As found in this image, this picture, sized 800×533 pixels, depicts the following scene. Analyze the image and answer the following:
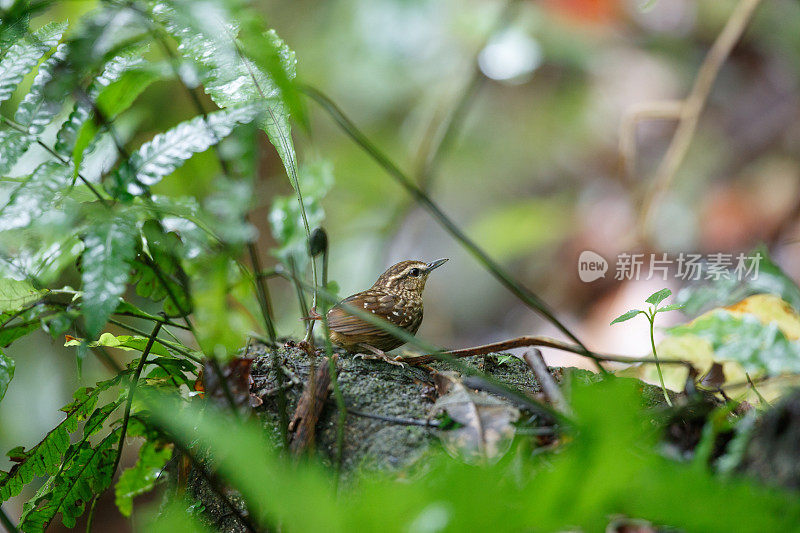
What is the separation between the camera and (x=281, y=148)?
1.27 m

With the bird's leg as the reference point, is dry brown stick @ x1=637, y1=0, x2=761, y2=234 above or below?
above

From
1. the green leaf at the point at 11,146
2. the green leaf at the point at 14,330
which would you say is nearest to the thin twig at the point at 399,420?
the green leaf at the point at 14,330

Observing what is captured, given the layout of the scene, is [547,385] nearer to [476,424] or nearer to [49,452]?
[476,424]

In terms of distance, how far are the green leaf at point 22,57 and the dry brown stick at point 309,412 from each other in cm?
72

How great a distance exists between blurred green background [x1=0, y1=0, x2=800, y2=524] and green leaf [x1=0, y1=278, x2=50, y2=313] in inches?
96.4

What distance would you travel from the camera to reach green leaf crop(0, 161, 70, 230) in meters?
1.05

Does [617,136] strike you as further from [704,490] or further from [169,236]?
[704,490]

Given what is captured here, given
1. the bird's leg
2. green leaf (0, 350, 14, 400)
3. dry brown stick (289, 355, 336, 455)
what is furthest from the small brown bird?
green leaf (0, 350, 14, 400)

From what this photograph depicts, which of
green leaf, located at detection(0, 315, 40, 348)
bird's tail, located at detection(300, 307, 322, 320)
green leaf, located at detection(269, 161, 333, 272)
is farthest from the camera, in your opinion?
green leaf, located at detection(269, 161, 333, 272)

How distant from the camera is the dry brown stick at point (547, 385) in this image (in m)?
1.06

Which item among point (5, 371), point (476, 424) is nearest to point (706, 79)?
point (476, 424)

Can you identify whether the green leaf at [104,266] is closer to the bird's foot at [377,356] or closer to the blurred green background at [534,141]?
the bird's foot at [377,356]

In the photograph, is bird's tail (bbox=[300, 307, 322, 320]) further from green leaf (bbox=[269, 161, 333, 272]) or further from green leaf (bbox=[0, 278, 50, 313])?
green leaf (bbox=[0, 278, 50, 313])

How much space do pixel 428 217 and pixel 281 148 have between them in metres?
3.75
